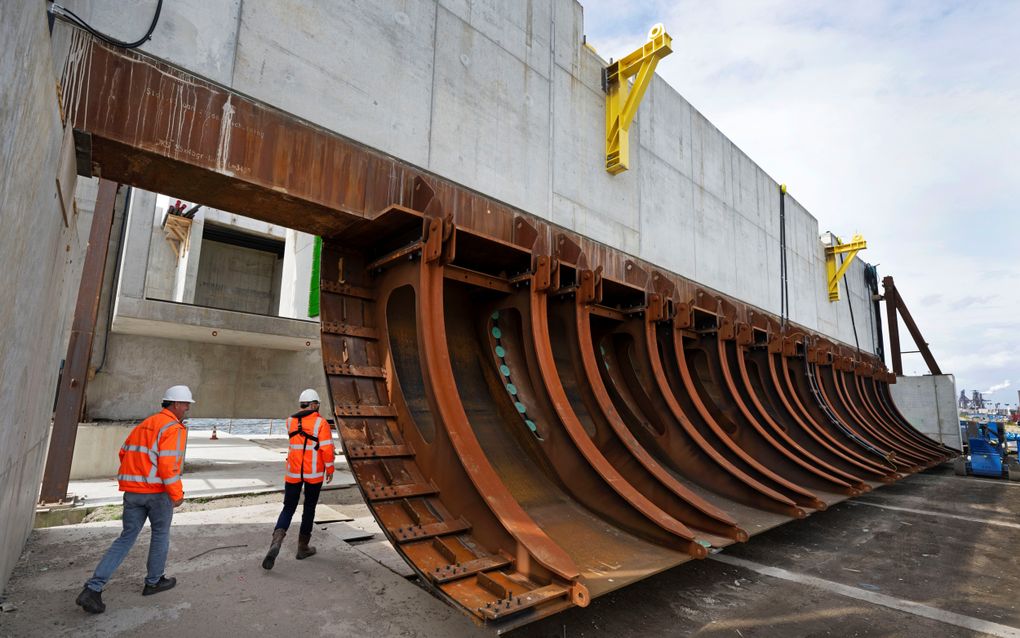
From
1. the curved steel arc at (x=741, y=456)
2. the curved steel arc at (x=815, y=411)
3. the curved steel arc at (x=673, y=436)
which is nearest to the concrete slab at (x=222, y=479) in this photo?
the curved steel arc at (x=673, y=436)

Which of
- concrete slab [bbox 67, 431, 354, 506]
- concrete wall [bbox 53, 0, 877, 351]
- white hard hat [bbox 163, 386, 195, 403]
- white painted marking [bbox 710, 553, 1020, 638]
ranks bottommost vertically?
concrete slab [bbox 67, 431, 354, 506]

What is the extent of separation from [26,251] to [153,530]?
207cm

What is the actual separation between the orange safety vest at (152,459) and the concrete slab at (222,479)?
10.4ft

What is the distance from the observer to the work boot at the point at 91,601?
9.36 ft

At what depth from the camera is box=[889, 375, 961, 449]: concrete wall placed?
15.2 m

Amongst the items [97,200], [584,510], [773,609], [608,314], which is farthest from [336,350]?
[97,200]

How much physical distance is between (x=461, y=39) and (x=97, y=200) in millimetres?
4820

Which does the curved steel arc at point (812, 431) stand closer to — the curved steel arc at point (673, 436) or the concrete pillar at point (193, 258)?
the curved steel arc at point (673, 436)

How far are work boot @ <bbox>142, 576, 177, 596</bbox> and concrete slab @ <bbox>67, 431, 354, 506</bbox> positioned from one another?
3.13m

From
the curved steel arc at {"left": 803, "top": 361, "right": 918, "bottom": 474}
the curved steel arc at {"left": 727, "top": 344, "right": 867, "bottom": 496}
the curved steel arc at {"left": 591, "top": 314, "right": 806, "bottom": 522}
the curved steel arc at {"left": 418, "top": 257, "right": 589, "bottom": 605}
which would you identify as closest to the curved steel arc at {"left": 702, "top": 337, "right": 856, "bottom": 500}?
the curved steel arc at {"left": 727, "top": 344, "right": 867, "bottom": 496}

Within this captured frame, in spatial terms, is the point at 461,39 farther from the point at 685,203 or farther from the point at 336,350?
the point at 685,203

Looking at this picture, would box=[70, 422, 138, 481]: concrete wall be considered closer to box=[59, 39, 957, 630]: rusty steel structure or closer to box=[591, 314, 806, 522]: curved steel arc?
box=[59, 39, 957, 630]: rusty steel structure

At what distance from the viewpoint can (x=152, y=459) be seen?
3.28 meters

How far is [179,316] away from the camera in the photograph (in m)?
7.81
